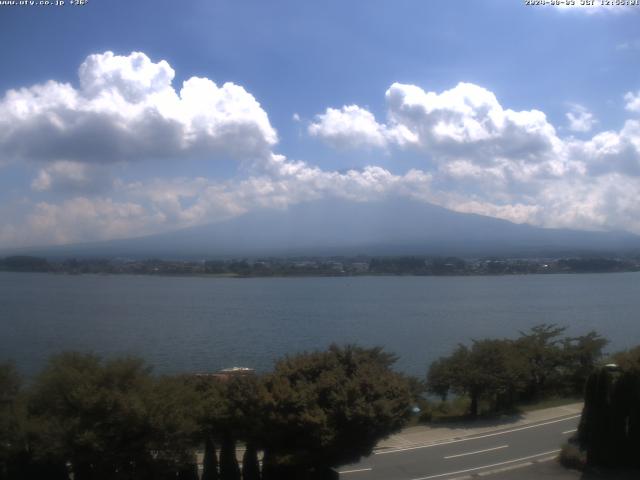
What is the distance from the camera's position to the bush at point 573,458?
9153 mm

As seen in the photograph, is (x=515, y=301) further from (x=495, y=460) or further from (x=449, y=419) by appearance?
(x=495, y=460)

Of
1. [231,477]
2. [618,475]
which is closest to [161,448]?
[231,477]

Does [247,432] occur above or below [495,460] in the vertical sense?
above

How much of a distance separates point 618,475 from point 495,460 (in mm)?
1808

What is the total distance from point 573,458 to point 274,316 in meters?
28.6

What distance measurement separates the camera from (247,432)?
8000 mm

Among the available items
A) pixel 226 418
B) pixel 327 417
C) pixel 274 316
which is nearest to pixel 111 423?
pixel 226 418

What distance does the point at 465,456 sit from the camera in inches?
405

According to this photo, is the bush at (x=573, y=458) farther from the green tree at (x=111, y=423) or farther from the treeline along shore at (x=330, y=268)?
the treeline along shore at (x=330, y=268)

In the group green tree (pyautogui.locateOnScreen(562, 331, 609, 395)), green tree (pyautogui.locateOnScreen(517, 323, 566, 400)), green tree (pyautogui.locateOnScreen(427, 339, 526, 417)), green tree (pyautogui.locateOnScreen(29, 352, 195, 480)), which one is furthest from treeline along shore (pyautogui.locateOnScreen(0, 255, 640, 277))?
green tree (pyautogui.locateOnScreen(29, 352, 195, 480))

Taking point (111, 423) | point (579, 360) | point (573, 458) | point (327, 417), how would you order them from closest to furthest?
point (111, 423) → point (327, 417) → point (573, 458) → point (579, 360)

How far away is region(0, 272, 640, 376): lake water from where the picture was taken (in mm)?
25719

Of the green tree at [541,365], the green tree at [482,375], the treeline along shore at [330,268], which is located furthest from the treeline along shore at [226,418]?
the treeline along shore at [330,268]

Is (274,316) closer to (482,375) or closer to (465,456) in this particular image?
(482,375)
